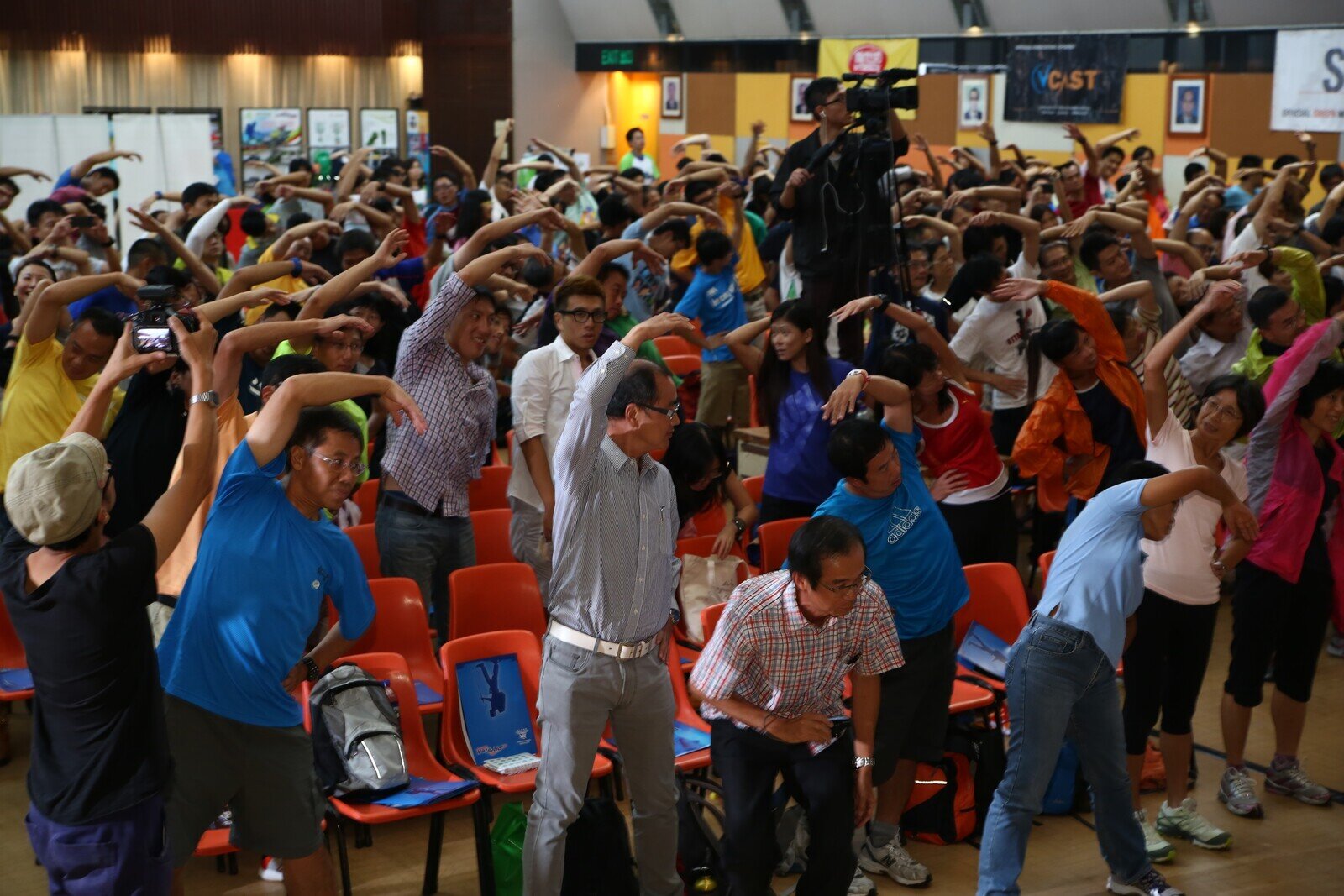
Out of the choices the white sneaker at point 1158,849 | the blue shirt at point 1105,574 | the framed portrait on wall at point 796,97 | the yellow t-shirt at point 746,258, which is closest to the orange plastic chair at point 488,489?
the blue shirt at point 1105,574

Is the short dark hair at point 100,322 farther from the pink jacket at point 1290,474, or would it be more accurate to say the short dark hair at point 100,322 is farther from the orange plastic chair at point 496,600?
the pink jacket at point 1290,474

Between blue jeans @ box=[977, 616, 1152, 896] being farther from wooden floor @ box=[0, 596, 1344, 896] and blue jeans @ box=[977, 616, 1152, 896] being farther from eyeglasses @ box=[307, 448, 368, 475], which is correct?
eyeglasses @ box=[307, 448, 368, 475]

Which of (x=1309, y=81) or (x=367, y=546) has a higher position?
(x=1309, y=81)

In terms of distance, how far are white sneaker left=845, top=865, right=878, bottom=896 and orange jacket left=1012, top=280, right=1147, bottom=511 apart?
194 cm

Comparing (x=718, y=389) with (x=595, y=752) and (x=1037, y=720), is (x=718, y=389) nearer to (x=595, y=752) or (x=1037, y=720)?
(x=1037, y=720)

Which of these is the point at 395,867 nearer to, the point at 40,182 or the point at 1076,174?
the point at 1076,174

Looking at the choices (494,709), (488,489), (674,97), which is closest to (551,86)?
(674,97)

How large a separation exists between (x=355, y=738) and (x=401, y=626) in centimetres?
87

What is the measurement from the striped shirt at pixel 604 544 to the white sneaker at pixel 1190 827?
2236mm

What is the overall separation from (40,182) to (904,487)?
1255 centimetres

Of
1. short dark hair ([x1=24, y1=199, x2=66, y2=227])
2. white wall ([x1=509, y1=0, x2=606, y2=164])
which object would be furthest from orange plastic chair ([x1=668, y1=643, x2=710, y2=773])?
white wall ([x1=509, y1=0, x2=606, y2=164])

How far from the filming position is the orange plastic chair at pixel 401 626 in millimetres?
5059

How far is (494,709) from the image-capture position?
15.7 feet

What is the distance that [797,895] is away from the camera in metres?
4.06
